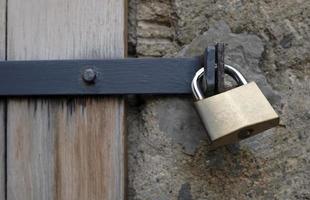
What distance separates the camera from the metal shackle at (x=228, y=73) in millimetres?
1096

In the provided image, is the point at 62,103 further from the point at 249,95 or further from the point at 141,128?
the point at 249,95

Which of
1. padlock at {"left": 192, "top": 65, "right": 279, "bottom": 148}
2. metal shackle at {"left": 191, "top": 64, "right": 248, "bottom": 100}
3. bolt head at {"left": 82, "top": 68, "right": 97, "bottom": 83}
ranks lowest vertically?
padlock at {"left": 192, "top": 65, "right": 279, "bottom": 148}

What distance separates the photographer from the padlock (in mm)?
1005

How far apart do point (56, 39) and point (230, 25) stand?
13.9 inches

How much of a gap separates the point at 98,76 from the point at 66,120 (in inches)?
4.6

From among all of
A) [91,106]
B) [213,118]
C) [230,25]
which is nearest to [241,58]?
[230,25]

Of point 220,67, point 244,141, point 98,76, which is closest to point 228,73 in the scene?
point 220,67

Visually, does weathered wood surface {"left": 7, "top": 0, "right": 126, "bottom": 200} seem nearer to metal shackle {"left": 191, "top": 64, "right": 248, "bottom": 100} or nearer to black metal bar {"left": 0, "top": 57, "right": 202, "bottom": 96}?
black metal bar {"left": 0, "top": 57, "right": 202, "bottom": 96}

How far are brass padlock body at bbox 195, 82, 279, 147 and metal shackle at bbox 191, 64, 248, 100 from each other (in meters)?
0.05

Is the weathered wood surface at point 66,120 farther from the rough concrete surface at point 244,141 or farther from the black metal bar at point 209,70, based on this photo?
the black metal bar at point 209,70

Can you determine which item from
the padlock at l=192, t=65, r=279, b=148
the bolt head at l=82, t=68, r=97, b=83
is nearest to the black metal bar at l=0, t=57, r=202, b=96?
the bolt head at l=82, t=68, r=97, b=83

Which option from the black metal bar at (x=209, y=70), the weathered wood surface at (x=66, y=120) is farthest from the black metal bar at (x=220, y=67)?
the weathered wood surface at (x=66, y=120)

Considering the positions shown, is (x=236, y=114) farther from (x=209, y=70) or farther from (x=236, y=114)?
(x=209, y=70)

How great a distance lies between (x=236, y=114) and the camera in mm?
1007
